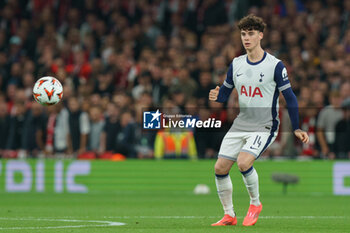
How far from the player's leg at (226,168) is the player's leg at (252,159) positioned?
0.14 m

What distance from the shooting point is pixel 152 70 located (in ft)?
64.7

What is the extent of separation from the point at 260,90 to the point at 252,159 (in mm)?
830

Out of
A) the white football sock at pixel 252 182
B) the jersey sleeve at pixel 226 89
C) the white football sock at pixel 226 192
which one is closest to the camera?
the white football sock at pixel 252 182

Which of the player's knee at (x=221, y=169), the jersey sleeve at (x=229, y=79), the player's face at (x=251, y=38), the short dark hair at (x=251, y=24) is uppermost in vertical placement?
the short dark hair at (x=251, y=24)

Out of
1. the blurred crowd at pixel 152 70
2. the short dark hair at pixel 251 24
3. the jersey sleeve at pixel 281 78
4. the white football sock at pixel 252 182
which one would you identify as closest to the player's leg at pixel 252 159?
the white football sock at pixel 252 182

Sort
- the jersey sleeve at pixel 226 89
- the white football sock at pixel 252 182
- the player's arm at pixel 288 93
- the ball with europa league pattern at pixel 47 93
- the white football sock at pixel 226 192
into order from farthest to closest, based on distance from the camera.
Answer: the ball with europa league pattern at pixel 47 93 → the jersey sleeve at pixel 226 89 → the white football sock at pixel 226 192 → the white football sock at pixel 252 182 → the player's arm at pixel 288 93

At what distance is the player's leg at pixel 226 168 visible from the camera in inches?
368

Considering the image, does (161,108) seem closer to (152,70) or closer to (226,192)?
(152,70)

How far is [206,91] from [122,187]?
9.93 ft

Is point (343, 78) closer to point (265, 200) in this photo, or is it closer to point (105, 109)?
point (265, 200)

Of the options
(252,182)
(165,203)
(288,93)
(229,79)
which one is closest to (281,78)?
(288,93)

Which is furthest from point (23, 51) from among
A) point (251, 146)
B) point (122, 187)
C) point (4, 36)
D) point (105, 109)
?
point (251, 146)

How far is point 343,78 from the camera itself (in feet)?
58.1

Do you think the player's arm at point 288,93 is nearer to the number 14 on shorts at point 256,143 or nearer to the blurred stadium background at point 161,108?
the number 14 on shorts at point 256,143
